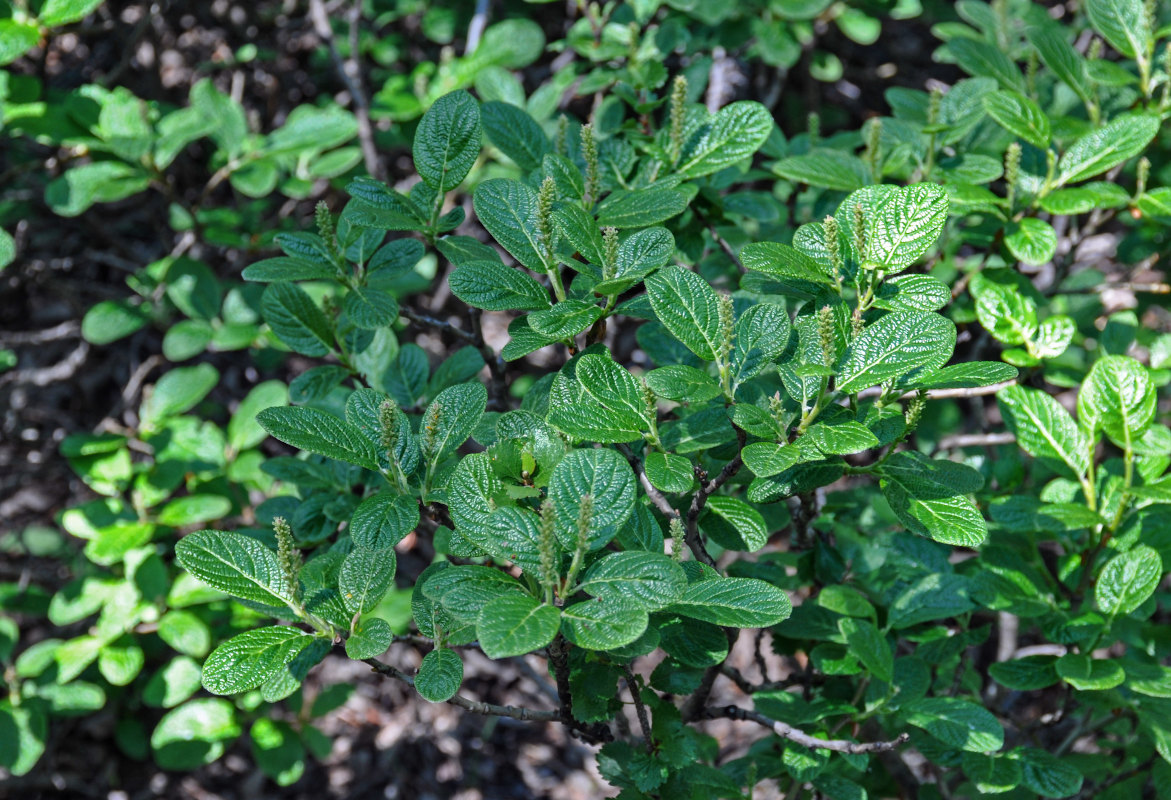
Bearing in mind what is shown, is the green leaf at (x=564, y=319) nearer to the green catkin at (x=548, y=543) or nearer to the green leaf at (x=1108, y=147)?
the green catkin at (x=548, y=543)

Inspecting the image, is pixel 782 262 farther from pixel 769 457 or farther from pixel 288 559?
pixel 288 559

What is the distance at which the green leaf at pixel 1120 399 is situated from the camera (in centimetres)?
137

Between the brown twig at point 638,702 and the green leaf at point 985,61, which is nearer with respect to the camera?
the brown twig at point 638,702

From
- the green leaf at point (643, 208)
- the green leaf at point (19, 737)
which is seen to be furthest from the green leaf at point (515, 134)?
the green leaf at point (19, 737)

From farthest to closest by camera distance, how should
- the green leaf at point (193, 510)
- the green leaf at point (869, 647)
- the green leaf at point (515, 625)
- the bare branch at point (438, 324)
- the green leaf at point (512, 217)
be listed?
the green leaf at point (193, 510), the bare branch at point (438, 324), the green leaf at point (869, 647), the green leaf at point (512, 217), the green leaf at point (515, 625)

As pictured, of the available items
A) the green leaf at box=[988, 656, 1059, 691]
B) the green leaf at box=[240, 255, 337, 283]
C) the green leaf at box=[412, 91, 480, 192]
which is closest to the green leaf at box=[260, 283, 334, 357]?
the green leaf at box=[240, 255, 337, 283]

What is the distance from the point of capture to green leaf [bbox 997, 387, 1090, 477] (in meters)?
1.43

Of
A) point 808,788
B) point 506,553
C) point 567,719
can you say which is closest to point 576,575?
point 506,553

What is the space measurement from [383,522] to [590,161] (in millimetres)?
527

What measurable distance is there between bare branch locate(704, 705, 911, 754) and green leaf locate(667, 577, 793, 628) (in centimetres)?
24

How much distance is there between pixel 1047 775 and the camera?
4.55ft

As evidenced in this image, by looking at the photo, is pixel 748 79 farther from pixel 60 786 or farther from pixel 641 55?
pixel 60 786

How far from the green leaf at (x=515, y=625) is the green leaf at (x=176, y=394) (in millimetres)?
1540

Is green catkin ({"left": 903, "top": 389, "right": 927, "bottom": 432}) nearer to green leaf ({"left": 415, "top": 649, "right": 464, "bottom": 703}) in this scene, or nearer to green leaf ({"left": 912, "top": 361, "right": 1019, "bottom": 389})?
green leaf ({"left": 912, "top": 361, "right": 1019, "bottom": 389})
